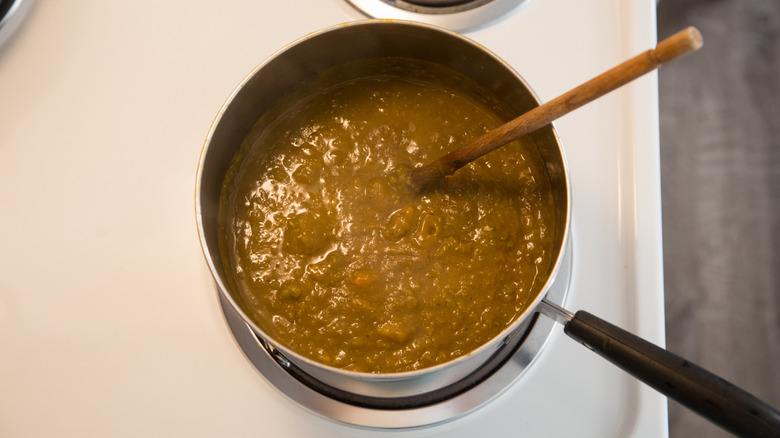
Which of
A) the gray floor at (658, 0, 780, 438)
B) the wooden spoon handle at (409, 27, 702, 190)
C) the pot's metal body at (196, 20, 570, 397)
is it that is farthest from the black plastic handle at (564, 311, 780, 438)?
the gray floor at (658, 0, 780, 438)

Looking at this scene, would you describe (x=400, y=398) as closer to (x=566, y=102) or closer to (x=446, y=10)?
(x=566, y=102)

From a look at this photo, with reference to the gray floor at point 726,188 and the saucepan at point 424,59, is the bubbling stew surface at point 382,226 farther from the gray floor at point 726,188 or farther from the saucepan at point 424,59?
the gray floor at point 726,188

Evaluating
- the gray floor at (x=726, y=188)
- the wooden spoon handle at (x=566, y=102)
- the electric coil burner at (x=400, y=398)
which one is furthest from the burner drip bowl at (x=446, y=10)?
the gray floor at (x=726, y=188)

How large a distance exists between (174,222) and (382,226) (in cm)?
30

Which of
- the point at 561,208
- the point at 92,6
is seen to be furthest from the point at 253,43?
the point at 561,208

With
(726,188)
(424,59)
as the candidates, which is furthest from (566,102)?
(726,188)

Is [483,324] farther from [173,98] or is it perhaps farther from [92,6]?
[92,6]

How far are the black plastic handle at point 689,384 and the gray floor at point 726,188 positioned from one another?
0.75m

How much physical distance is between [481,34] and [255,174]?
0.40m

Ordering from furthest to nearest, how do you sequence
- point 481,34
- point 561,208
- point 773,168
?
point 773,168 < point 481,34 < point 561,208

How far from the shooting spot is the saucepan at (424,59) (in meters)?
0.57

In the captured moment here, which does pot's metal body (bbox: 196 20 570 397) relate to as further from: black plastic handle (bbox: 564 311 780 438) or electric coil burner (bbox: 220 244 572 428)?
black plastic handle (bbox: 564 311 780 438)

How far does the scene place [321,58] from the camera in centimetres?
76

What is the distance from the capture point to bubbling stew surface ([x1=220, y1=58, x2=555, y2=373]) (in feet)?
2.37
